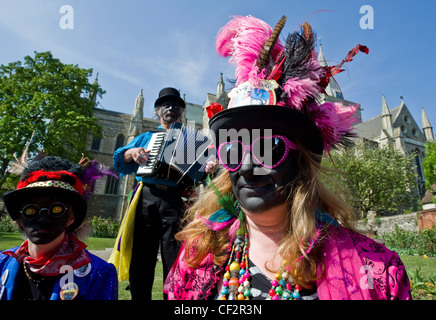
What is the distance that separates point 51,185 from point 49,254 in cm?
50

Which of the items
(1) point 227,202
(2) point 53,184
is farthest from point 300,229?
(2) point 53,184

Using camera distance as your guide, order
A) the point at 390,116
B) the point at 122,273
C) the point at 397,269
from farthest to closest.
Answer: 1. the point at 390,116
2. the point at 122,273
3. the point at 397,269

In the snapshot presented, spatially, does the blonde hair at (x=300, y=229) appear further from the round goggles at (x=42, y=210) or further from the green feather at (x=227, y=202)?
the round goggles at (x=42, y=210)

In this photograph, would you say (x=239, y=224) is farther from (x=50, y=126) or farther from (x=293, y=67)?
(x=50, y=126)

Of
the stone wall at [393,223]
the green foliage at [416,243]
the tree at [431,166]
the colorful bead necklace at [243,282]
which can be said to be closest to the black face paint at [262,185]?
the colorful bead necklace at [243,282]

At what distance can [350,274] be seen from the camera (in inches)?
52.0

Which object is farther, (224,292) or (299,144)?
(299,144)

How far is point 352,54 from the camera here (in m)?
1.69

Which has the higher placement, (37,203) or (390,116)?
(390,116)

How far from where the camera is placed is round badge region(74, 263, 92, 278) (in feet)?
6.28

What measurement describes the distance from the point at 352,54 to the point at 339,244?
1.16 meters

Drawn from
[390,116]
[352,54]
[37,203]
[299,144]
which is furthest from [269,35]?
[390,116]

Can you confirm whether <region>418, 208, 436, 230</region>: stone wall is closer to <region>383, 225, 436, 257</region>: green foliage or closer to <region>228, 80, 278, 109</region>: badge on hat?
<region>383, 225, 436, 257</region>: green foliage

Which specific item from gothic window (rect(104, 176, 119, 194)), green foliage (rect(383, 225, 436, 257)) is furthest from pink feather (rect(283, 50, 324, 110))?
gothic window (rect(104, 176, 119, 194))
